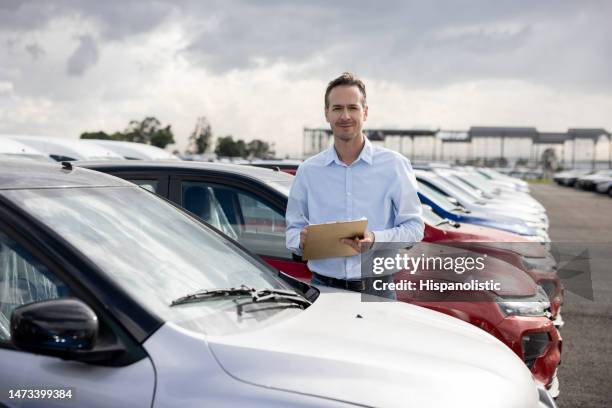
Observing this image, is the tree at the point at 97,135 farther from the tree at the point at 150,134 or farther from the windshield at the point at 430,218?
the windshield at the point at 430,218

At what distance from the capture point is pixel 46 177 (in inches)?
113

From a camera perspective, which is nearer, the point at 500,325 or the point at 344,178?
the point at 344,178

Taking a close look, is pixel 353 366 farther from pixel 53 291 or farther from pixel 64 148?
pixel 64 148

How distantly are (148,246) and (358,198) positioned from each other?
1.58 meters

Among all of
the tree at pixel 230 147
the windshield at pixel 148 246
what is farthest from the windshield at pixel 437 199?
the tree at pixel 230 147

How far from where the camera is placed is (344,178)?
412cm

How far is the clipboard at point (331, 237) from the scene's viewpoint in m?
3.66

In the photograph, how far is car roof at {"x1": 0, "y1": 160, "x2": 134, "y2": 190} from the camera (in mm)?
2678

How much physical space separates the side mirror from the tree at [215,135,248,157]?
4312 inches

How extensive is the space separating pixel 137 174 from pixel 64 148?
1461cm

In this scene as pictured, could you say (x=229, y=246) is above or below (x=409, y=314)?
above

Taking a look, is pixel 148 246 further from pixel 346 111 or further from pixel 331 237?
pixel 346 111

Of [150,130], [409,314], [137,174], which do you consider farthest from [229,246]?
[150,130]

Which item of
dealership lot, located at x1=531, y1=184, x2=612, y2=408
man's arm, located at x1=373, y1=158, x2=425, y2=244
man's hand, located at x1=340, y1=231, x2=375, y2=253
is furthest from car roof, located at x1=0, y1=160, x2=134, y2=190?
dealership lot, located at x1=531, y1=184, x2=612, y2=408
